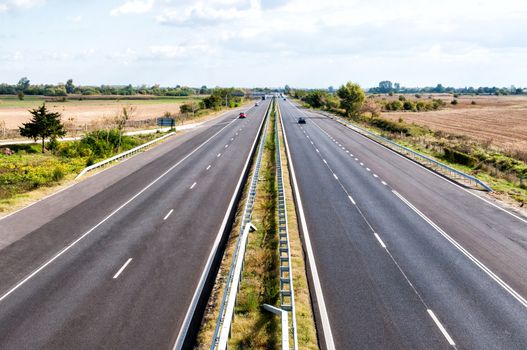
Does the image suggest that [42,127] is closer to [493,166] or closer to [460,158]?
[460,158]

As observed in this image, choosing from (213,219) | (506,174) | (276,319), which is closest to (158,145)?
(213,219)

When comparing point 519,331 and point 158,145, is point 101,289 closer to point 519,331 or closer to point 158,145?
point 519,331

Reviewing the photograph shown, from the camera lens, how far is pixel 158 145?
46.4 meters

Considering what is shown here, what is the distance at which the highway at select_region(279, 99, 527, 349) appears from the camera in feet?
34.8

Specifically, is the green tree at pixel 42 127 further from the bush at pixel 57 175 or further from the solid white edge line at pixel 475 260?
the solid white edge line at pixel 475 260

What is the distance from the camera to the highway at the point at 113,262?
1067 cm

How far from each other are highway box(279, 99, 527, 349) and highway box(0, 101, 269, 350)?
419 centimetres

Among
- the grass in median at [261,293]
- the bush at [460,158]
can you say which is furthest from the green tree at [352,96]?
the grass in median at [261,293]

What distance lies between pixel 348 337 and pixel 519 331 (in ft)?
15.2

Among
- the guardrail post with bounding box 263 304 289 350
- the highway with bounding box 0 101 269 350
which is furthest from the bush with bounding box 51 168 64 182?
the guardrail post with bounding box 263 304 289 350

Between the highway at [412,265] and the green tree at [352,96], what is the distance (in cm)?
5911

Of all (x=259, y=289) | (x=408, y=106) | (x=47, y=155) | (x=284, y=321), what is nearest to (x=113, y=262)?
(x=259, y=289)

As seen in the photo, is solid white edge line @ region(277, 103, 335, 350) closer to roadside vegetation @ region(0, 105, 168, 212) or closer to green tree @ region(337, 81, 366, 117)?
roadside vegetation @ region(0, 105, 168, 212)

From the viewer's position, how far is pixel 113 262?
14.8 m
